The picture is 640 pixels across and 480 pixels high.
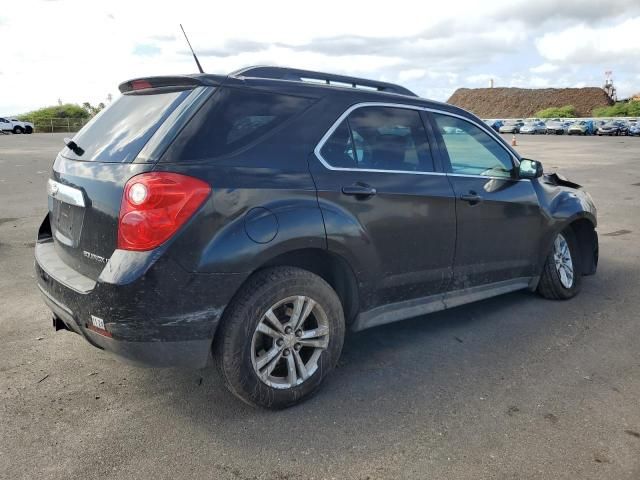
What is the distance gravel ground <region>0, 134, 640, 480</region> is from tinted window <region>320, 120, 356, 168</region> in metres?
1.34

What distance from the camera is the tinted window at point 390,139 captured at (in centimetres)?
375

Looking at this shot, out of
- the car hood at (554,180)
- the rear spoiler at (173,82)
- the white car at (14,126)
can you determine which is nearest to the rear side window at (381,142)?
the rear spoiler at (173,82)

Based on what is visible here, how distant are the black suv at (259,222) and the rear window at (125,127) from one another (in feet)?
0.04

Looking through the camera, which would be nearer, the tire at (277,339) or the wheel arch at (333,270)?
the tire at (277,339)

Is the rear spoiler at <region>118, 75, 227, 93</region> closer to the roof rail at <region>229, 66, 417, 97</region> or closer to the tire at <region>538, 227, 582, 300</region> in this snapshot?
the roof rail at <region>229, 66, 417, 97</region>

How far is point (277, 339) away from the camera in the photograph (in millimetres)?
3314

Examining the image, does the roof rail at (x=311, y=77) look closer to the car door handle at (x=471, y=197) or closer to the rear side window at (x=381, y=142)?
the rear side window at (x=381, y=142)

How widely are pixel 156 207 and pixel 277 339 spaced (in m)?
1.00

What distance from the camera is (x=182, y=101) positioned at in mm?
3199

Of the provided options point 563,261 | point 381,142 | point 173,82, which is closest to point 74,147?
point 173,82

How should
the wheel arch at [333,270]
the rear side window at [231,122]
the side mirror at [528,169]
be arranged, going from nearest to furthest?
the rear side window at [231,122] → the wheel arch at [333,270] → the side mirror at [528,169]

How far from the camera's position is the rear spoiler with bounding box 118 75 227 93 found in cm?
324

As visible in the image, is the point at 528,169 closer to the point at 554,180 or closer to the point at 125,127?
the point at 554,180

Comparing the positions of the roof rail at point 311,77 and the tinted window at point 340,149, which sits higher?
Answer: the roof rail at point 311,77
